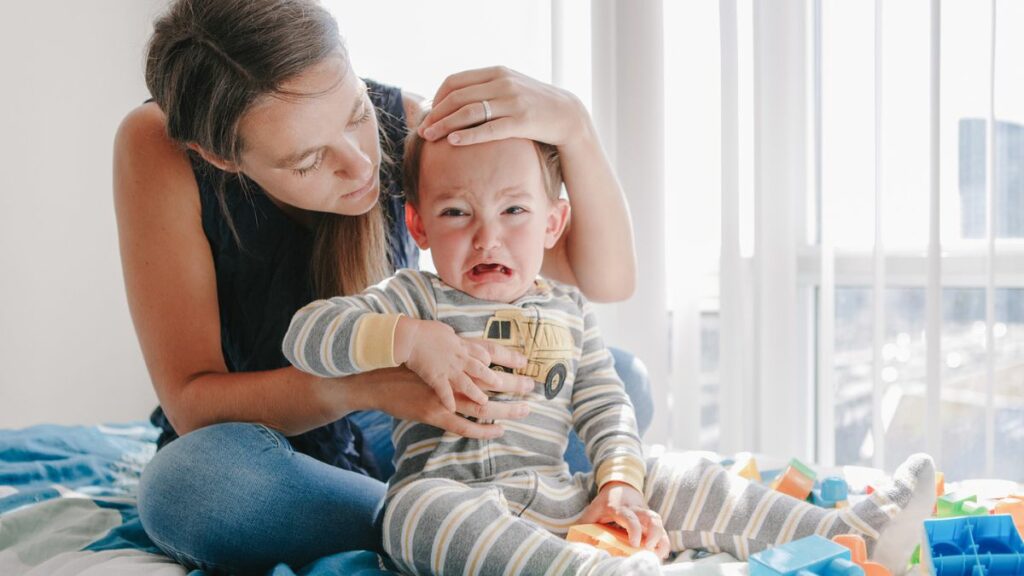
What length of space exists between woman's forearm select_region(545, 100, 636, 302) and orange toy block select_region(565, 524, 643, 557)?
1.44 ft

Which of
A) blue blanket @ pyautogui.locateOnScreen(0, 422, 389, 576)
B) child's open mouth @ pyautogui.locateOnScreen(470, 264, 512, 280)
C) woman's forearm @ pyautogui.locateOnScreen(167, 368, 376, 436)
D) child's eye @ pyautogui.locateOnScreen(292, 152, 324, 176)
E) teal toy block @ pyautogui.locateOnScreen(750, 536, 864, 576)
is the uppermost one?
child's eye @ pyautogui.locateOnScreen(292, 152, 324, 176)

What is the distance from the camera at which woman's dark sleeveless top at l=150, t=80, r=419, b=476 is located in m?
1.24

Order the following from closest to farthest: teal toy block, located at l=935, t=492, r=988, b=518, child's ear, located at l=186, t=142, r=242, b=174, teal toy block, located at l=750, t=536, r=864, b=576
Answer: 1. teal toy block, located at l=750, t=536, r=864, b=576
2. teal toy block, located at l=935, t=492, r=988, b=518
3. child's ear, located at l=186, t=142, r=242, b=174

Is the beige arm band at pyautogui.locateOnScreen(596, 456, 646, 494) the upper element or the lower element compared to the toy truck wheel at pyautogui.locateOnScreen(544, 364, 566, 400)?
lower

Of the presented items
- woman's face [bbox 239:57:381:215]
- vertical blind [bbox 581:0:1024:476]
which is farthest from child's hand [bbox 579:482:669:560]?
vertical blind [bbox 581:0:1024:476]

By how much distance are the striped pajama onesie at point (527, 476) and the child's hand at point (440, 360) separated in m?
0.02

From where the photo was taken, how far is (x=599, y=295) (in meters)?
1.32

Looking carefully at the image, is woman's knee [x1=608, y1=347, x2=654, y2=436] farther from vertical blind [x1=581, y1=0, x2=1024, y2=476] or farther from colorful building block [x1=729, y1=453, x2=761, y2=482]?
vertical blind [x1=581, y1=0, x2=1024, y2=476]

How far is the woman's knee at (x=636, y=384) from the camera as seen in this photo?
4.61 feet

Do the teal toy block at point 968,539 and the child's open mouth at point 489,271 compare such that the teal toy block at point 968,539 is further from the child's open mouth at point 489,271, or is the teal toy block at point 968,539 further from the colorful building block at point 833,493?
the child's open mouth at point 489,271

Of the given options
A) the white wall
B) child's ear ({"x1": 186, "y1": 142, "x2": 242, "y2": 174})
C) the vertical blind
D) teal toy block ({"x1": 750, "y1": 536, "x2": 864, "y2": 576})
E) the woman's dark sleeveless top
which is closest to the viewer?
teal toy block ({"x1": 750, "y1": 536, "x2": 864, "y2": 576})

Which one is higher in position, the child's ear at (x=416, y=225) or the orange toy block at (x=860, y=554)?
the child's ear at (x=416, y=225)

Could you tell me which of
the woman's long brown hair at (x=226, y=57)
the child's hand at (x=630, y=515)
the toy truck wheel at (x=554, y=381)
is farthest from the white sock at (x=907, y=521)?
the woman's long brown hair at (x=226, y=57)

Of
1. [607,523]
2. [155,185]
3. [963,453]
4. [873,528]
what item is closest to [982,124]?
[963,453]
